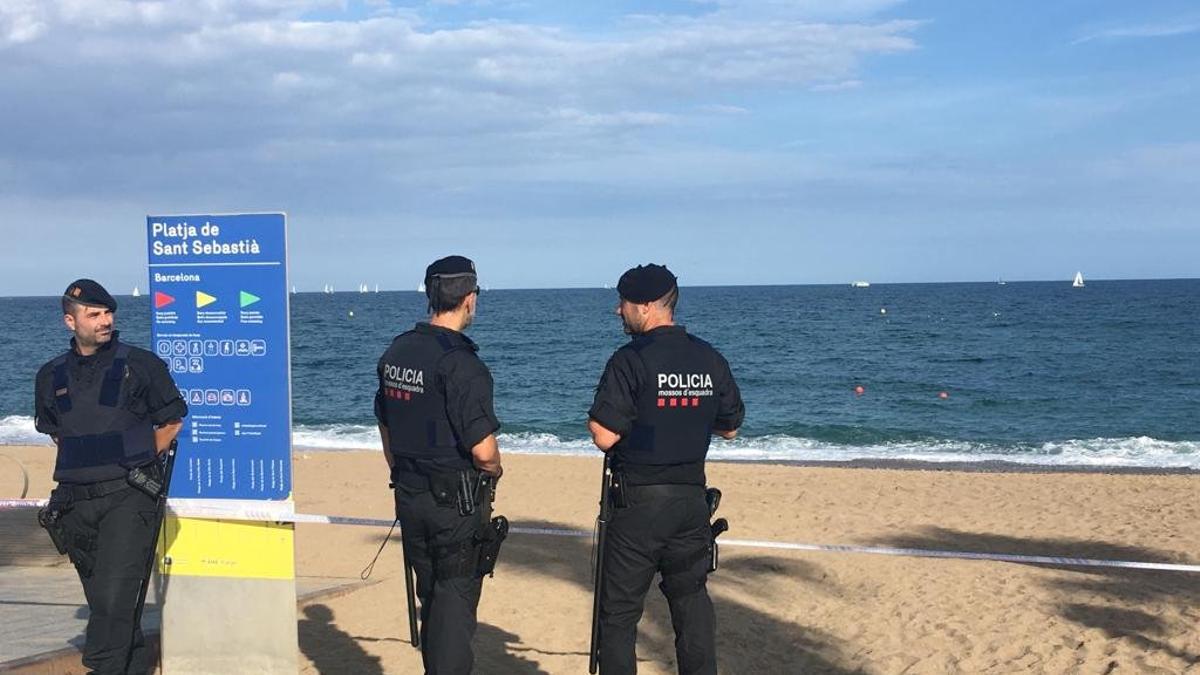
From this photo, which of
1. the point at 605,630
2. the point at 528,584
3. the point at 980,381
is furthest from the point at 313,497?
the point at 980,381

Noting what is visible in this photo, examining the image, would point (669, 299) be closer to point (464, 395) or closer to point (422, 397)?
point (464, 395)

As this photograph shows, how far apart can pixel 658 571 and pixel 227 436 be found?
273cm

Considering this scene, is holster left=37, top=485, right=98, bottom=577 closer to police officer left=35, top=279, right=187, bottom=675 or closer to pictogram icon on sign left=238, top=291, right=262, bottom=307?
police officer left=35, top=279, right=187, bottom=675

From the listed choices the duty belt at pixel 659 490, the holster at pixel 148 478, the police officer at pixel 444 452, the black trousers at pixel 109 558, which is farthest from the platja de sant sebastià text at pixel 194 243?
the duty belt at pixel 659 490

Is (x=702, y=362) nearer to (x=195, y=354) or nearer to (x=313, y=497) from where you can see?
(x=195, y=354)

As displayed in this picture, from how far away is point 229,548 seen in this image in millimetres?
6301

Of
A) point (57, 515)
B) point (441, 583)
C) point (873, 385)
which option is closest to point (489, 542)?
point (441, 583)

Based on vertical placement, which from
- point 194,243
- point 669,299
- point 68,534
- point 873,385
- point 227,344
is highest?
point 194,243

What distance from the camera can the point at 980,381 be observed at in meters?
40.6

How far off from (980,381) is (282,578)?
37842 millimetres

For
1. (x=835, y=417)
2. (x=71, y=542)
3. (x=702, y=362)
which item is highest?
(x=702, y=362)

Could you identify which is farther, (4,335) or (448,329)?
(4,335)

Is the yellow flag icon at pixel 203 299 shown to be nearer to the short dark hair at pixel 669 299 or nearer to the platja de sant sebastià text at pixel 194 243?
the platja de sant sebastià text at pixel 194 243

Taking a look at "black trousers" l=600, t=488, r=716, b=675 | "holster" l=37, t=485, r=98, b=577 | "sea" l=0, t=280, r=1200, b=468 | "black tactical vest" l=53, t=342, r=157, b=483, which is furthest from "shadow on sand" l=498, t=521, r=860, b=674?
"sea" l=0, t=280, r=1200, b=468
